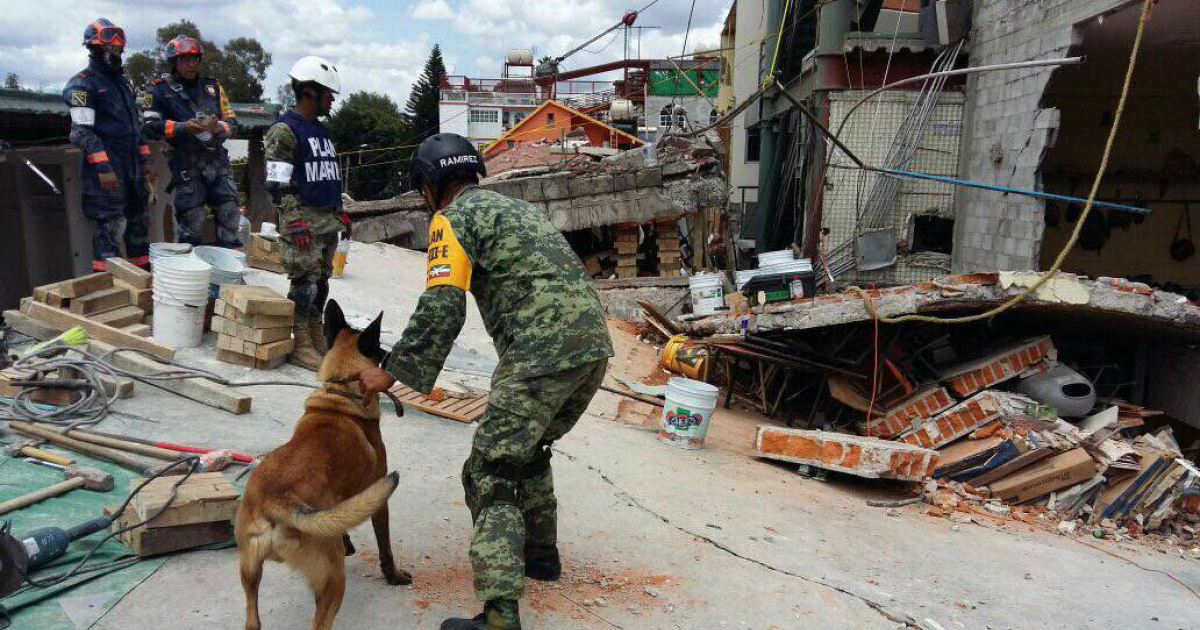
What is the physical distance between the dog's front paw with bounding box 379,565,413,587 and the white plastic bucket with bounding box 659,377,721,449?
3541mm

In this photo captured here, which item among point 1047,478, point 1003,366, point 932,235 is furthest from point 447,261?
point 932,235

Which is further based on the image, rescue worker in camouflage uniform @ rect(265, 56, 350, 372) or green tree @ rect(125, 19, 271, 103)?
green tree @ rect(125, 19, 271, 103)

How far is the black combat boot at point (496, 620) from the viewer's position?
2795 millimetres

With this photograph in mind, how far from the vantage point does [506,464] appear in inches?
117

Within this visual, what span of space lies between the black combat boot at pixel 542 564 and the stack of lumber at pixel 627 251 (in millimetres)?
10106

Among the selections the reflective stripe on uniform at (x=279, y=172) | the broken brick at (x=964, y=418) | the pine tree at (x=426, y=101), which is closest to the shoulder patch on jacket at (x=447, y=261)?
the reflective stripe on uniform at (x=279, y=172)

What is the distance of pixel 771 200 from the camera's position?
56.0 feet

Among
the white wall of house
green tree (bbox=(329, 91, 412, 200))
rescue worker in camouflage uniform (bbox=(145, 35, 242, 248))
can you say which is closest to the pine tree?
green tree (bbox=(329, 91, 412, 200))

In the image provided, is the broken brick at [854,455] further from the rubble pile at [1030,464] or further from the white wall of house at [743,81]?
the white wall of house at [743,81]

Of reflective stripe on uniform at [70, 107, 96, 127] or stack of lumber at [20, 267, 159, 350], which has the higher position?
reflective stripe on uniform at [70, 107, 96, 127]

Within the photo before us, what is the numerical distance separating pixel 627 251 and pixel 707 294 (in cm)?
290

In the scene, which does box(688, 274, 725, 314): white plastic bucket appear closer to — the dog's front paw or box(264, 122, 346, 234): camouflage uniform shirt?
box(264, 122, 346, 234): camouflage uniform shirt

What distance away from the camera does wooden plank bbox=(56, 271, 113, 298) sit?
568 cm

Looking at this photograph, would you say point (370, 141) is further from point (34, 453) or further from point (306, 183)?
point (34, 453)
